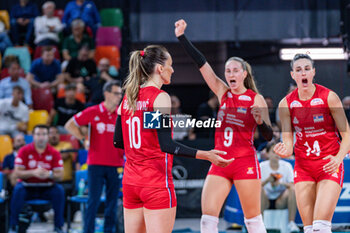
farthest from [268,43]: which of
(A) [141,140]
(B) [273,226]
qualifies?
(A) [141,140]

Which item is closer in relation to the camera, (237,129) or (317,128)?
(317,128)

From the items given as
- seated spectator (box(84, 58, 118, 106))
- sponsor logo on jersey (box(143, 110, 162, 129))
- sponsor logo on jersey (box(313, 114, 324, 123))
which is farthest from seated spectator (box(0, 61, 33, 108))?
sponsor logo on jersey (box(143, 110, 162, 129))

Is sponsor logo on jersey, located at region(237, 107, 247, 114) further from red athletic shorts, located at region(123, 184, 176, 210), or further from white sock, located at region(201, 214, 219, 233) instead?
red athletic shorts, located at region(123, 184, 176, 210)

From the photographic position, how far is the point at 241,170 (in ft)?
16.6

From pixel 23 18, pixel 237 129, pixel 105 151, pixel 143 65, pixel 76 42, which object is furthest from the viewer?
pixel 23 18

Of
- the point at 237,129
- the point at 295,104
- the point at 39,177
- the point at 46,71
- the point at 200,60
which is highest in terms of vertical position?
the point at 46,71

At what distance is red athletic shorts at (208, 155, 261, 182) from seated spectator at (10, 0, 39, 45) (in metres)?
8.09

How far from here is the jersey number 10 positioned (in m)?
3.75

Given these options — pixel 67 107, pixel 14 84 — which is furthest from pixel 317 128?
pixel 14 84

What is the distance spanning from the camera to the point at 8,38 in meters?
12.0

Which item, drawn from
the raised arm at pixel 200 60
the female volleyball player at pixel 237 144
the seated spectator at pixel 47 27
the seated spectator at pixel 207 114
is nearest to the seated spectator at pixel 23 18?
the seated spectator at pixel 47 27

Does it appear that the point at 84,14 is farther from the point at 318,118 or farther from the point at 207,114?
the point at 318,118

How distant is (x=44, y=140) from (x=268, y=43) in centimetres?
564

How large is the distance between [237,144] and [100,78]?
5773mm
